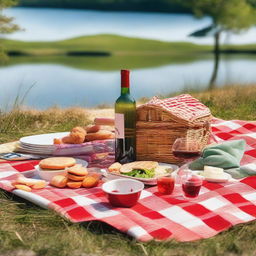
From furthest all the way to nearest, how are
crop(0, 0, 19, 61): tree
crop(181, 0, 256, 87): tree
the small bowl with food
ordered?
1. crop(181, 0, 256, 87): tree
2. crop(0, 0, 19, 61): tree
3. the small bowl with food

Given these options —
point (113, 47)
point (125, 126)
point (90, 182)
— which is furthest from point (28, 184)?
point (113, 47)

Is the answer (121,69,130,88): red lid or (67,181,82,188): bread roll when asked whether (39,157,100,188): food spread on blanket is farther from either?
(121,69,130,88): red lid

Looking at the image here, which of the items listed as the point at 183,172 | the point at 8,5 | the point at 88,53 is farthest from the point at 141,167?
the point at 88,53

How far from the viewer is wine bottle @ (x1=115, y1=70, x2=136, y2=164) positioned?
3.88 m

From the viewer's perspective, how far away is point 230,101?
7.50 meters

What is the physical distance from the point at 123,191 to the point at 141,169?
37cm

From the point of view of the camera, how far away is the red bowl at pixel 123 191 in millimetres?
3301

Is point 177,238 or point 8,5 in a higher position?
point 8,5

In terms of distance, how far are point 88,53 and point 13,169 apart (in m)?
54.8

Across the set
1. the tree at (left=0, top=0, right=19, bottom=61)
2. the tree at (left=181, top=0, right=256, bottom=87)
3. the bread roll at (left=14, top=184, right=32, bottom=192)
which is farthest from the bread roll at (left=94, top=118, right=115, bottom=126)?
the tree at (left=181, top=0, right=256, bottom=87)

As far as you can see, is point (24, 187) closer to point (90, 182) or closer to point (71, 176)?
point (71, 176)

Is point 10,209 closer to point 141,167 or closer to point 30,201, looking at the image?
point 30,201

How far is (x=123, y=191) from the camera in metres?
3.44

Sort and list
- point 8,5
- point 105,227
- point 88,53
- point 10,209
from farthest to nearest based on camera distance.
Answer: point 88,53 → point 8,5 → point 10,209 → point 105,227
